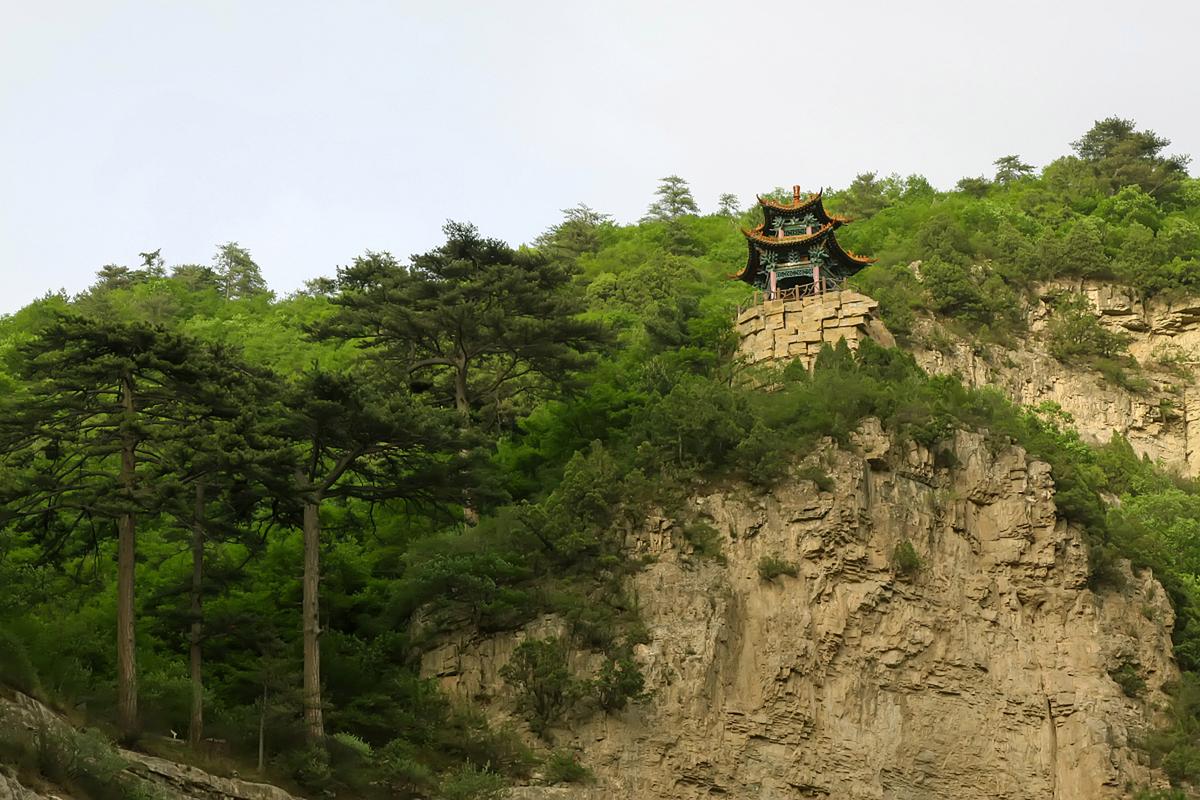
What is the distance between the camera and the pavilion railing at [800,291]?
51.1 metres

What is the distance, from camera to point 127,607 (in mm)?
28375

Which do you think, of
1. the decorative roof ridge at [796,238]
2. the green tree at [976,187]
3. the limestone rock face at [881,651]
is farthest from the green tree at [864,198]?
the limestone rock face at [881,651]

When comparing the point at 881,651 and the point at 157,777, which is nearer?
the point at 157,777

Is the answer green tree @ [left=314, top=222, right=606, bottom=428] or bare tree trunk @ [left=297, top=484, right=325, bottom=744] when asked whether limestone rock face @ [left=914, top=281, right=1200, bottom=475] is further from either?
bare tree trunk @ [left=297, top=484, right=325, bottom=744]

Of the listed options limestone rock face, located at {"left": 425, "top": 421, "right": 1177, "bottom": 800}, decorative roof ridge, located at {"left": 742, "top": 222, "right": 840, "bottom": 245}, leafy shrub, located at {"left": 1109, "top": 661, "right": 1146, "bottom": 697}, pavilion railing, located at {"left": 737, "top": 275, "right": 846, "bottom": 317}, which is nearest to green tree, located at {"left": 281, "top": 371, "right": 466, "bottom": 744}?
limestone rock face, located at {"left": 425, "top": 421, "right": 1177, "bottom": 800}

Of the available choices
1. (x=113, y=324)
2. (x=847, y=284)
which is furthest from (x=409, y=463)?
(x=847, y=284)

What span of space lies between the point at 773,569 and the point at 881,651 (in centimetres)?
314

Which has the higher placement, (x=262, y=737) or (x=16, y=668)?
(x=16, y=668)

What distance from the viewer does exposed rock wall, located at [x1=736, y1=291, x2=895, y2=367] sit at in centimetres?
4838

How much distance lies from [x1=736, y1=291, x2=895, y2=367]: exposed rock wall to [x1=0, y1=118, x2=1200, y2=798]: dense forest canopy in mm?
959

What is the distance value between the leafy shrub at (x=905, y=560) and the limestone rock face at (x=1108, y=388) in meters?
17.8

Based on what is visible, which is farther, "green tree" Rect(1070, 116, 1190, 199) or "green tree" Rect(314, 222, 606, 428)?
"green tree" Rect(1070, 116, 1190, 199)

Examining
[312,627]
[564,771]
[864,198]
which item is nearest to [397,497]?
[312,627]

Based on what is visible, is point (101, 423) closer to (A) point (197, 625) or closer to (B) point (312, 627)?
(A) point (197, 625)
